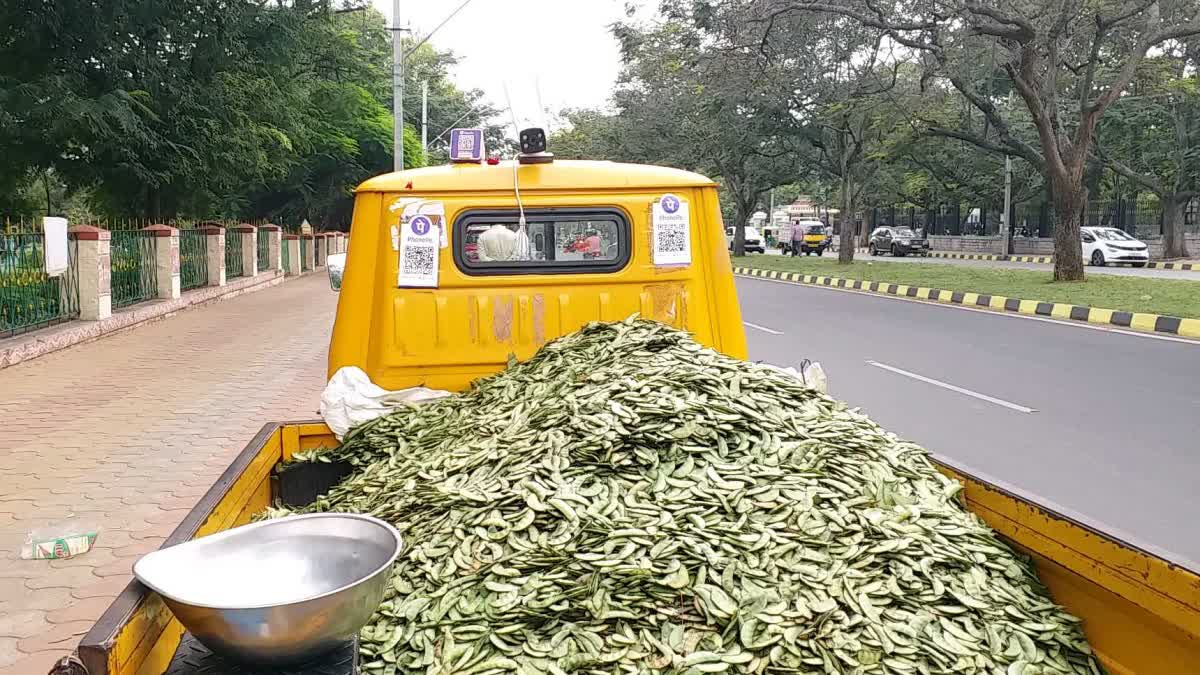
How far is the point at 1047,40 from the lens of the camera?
16.9 metres

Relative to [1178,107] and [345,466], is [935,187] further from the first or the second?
[345,466]

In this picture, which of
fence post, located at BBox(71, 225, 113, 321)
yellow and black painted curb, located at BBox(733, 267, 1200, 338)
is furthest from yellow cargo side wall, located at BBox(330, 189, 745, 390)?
yellow and black painted curb, located at BBox(733, 267, 1200, 338)

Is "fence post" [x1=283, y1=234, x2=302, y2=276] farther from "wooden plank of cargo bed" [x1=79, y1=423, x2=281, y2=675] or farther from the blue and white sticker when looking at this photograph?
"wooden plank of cargo bed" [x1=79, y1=423, x2=281, y2=675]

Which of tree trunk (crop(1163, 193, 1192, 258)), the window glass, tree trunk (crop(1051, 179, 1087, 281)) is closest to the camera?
tree trunk (crop(1051, 179, 1087, 281))

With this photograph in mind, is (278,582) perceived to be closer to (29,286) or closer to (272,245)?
(29,286)

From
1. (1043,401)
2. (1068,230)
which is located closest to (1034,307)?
(1068,230)

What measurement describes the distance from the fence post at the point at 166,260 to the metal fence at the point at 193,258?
0.86 metres

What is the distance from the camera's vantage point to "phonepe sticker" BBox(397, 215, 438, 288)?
366cm

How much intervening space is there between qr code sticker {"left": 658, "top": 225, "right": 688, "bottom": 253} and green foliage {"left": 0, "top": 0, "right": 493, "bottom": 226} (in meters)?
11.9

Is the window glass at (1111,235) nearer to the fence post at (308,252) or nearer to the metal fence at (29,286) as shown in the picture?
the fence post at (308,252)

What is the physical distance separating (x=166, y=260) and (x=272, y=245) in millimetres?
9236

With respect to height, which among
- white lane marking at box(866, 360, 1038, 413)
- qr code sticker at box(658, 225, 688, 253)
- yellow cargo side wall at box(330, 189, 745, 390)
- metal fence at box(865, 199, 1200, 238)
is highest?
metal fence at box(865, 199, 1200, 238)

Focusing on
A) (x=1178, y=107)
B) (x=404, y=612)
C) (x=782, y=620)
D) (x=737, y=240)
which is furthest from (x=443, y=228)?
(x=737, y=240)

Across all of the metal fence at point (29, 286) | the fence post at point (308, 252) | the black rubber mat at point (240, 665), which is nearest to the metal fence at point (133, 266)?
the metal fence at point (29, 286)
